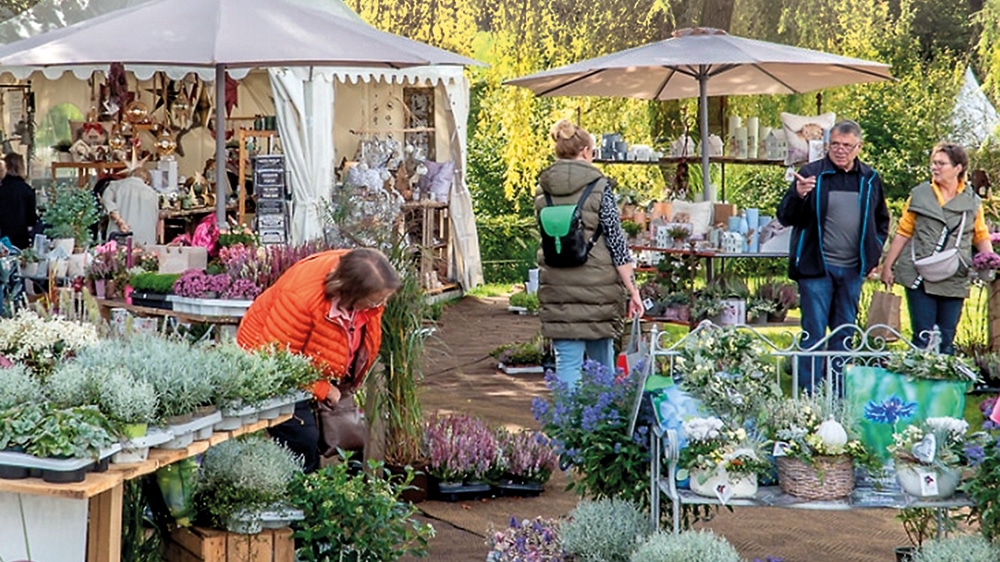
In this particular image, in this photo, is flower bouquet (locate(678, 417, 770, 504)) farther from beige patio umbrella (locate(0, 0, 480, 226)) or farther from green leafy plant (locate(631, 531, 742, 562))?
beige patio umbrella (locate(0, 0, 480, 226))

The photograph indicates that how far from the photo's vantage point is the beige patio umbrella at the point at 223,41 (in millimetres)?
7629

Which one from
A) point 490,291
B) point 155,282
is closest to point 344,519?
point 155,282

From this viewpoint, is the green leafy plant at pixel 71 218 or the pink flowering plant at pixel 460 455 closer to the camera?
the pink flowering plant at pixel 460 455

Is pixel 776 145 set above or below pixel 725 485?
above

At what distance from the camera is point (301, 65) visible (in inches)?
311

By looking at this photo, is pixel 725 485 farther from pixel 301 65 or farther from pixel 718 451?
pixel 301 65

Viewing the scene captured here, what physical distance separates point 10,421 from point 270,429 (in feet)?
6.30

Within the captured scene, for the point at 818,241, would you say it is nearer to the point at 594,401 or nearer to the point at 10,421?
the point at 594,401

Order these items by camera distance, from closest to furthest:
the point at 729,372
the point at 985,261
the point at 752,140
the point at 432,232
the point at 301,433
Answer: the point at 729,372
the point at 301,433
the point at 985,261
the point at 752,140
the point at 432,232

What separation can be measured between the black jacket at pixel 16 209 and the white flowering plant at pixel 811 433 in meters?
7.43

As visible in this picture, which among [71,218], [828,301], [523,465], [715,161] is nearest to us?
[523,465]

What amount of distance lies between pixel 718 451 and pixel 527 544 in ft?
3.43

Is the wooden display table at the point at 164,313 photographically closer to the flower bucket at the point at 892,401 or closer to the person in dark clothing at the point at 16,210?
the person in dark clothing at the point at 16,210

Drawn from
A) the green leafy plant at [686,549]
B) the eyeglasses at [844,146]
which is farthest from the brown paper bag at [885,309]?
the green leafy plant at [686,549]
